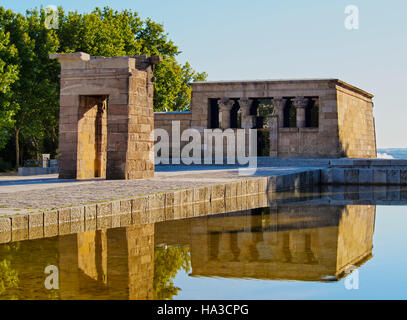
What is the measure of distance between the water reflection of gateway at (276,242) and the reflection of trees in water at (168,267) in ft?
0.51

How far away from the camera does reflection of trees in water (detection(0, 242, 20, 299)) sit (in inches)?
239

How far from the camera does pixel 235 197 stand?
17.3 m

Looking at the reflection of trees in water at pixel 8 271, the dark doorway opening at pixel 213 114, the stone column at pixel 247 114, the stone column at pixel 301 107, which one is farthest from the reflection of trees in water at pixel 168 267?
the dark doorway opening at pixel 213 114

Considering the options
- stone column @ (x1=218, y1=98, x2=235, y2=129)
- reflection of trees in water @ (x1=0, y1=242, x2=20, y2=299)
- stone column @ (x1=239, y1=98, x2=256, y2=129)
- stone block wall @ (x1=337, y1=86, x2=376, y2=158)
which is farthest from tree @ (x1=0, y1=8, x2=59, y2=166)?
reflection of trees in water @ (x1=0, y1=242, x2=20, y2=299)

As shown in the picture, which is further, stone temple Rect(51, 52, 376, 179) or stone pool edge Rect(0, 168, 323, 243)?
stone temple Rect(51, 52, 376, 179)

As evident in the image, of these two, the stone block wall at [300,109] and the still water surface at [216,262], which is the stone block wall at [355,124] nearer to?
the stone block wall at [300,109]

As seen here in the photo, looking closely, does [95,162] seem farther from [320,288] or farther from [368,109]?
[368,109]

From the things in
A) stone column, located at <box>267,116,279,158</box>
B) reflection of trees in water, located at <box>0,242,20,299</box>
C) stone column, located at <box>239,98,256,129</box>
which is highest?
stone column, located at <box>239,98,256,129</box>

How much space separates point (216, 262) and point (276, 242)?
1899 millimetres

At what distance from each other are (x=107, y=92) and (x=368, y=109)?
1244 inches

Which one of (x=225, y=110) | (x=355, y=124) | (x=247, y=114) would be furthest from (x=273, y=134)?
(x=355, y=124)

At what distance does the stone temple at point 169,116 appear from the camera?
1872 cm

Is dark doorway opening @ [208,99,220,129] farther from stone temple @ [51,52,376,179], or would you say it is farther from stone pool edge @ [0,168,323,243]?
stone pool edge @ [0,168,323,243]

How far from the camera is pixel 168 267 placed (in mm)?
7449
